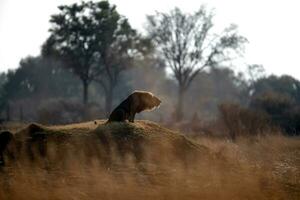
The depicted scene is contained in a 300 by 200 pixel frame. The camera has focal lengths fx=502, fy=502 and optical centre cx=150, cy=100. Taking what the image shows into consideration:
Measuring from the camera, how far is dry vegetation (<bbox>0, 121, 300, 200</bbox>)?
31.3 feet

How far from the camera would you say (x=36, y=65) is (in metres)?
78.6

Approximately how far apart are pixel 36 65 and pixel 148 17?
30.1 m

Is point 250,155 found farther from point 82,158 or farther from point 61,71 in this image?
point 61,71

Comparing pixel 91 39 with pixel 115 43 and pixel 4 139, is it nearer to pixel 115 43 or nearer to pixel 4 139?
pixel 115 43

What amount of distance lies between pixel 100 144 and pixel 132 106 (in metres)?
2.70

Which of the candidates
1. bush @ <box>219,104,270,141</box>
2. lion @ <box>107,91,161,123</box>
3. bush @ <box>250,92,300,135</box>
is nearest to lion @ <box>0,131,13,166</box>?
lion @ <box>107,91,161,123</box>

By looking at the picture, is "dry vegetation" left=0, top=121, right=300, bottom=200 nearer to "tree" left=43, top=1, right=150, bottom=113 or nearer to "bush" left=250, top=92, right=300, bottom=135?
"bush" left=250, top=92, right=300, bottom=135

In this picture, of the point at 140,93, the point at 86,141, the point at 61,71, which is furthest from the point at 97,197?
the point at 61,71

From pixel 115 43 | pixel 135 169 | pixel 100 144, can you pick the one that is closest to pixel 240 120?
pixel 100 144

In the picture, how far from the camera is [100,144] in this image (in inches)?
497

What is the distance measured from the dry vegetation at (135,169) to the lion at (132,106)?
1.53 ft

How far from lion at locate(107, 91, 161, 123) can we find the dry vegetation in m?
0.47

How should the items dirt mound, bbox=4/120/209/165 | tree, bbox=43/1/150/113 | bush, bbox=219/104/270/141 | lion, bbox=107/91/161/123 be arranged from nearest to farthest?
dirt mound, bbox=4/120/209/165, lion, bbox=107/91/161/123, bush, bbox=219/104/270/141, tree, bbox=43/1/150/113

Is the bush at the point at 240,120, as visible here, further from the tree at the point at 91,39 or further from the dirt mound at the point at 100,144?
the tree at the point at 91,39
